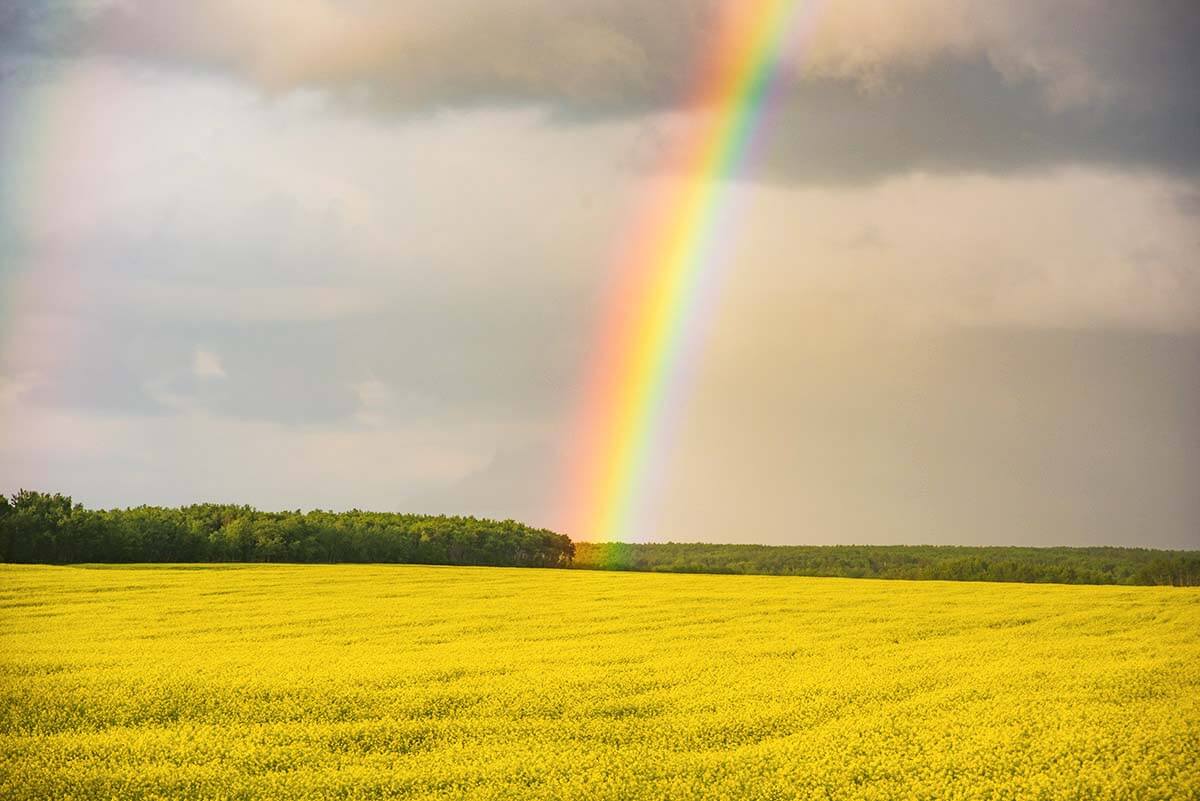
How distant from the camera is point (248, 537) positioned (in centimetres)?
8325

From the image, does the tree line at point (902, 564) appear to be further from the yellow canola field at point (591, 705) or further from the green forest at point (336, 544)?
the yellow canola field at point (591, 705)

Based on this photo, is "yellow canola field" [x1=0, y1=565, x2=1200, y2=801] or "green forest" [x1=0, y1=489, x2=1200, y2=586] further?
"green forest" [x1=0, y1=489, x2=1200, y2=586]

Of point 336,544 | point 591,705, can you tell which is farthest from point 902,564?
point 591,705

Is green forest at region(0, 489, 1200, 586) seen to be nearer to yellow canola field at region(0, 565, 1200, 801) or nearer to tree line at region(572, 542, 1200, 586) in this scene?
tree line at region(572, 542, 1200, 586)

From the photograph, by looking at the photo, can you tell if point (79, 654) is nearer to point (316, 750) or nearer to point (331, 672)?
point (331, 672)

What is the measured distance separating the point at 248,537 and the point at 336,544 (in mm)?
8202

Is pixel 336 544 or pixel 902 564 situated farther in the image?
pixel 902 564

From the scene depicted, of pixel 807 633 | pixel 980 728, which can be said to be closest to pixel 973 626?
pixel 807 633

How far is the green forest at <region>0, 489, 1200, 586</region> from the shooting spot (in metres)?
74.1

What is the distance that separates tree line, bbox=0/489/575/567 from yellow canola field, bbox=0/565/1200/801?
1735 inches

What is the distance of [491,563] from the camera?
3927 inches

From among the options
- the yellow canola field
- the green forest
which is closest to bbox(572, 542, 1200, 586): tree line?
the green forest

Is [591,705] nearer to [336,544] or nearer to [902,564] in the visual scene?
[336,544]

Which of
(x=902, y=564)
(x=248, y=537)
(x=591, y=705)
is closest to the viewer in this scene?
(x=591, y=705)
